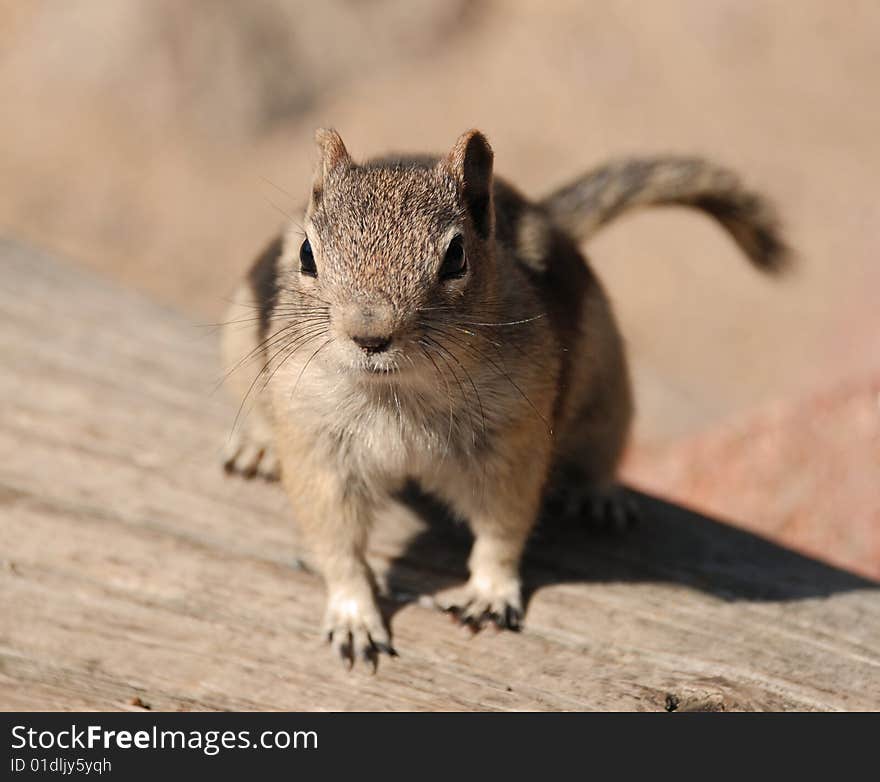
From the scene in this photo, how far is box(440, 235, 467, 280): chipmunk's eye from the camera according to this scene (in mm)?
3094

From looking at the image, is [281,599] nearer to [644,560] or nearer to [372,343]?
[372,343]

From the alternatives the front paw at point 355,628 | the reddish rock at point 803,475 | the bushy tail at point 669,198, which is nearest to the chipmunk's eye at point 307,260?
the front paw at point 355,628

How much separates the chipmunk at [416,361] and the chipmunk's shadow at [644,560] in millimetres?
185

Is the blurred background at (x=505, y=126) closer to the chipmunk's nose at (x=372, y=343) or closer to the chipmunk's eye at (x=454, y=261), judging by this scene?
the chipmunk's eye at (x=454, y=261)

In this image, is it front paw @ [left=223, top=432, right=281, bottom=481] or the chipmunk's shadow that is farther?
front paw @ [left=223, top=432, right=281, bottom=481]

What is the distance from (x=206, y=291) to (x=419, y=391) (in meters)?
7.91

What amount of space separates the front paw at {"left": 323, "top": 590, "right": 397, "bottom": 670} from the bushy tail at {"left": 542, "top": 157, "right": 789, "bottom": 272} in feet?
6.00

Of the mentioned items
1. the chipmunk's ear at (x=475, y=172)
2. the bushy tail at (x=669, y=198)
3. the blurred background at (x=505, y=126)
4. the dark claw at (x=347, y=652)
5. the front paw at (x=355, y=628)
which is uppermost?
the blurred background at (x=505, y=126)

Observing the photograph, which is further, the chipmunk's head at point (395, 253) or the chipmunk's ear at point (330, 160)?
the chipmunk's ear at point (330, 160)

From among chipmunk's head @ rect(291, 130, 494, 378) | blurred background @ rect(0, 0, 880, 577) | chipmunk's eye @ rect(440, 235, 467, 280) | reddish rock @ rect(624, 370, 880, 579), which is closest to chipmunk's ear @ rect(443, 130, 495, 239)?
chipmunk's head @ rect(291, 130, 494, 378)

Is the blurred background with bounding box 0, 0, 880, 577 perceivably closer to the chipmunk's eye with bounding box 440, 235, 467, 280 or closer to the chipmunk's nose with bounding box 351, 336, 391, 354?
the chipmunk's eye with bounding box 440, 235, 467, 280

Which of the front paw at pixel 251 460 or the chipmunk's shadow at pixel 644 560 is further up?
the front paw at pixel 251 460

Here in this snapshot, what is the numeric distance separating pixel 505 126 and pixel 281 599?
9.95m

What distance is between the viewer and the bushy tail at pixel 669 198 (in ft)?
15.2
